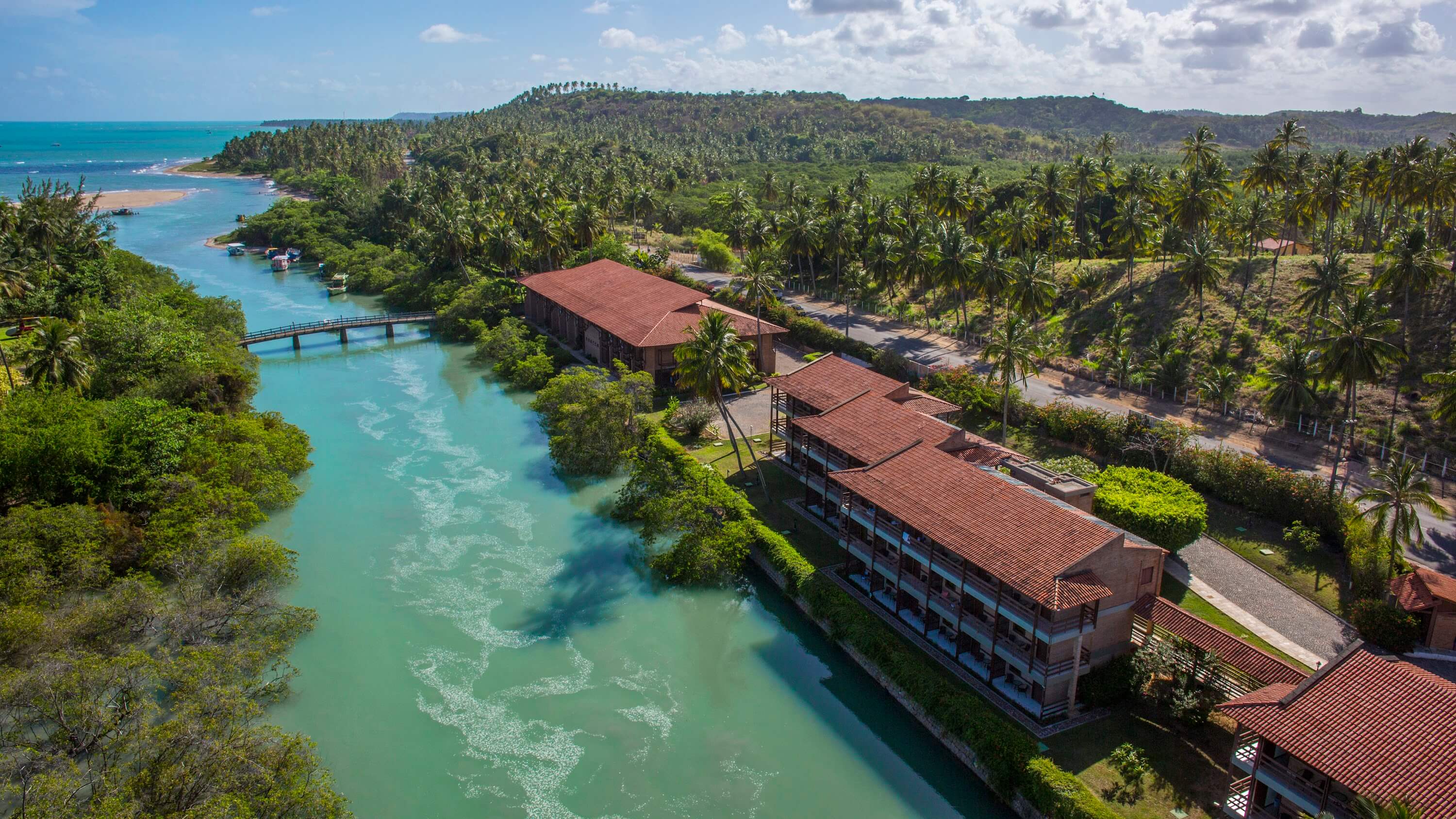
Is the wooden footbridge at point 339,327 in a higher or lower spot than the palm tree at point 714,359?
lower

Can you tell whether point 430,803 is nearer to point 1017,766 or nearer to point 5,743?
point 5,743

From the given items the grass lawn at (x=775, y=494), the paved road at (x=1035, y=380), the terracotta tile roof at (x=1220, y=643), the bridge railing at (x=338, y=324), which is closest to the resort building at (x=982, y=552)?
the terracotta tile roof at (x=1220, y=643)

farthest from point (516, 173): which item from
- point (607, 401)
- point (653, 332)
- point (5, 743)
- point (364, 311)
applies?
point (5, 743)

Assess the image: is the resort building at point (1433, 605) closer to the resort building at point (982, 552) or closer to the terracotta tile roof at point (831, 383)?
the resort building at point (982, 552)

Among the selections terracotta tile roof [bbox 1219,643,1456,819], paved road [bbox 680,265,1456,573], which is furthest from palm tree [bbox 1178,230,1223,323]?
terracotta tile roof [bbox 1219,643,1456,819]

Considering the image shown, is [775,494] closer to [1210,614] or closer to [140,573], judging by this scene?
[1210,614]

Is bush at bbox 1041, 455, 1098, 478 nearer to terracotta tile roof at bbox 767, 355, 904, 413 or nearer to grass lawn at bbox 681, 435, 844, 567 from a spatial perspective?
terracotta tile roof at bbox 767, 355, 904, 413

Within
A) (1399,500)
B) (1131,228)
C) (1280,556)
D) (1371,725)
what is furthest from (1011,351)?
(1131,228)
